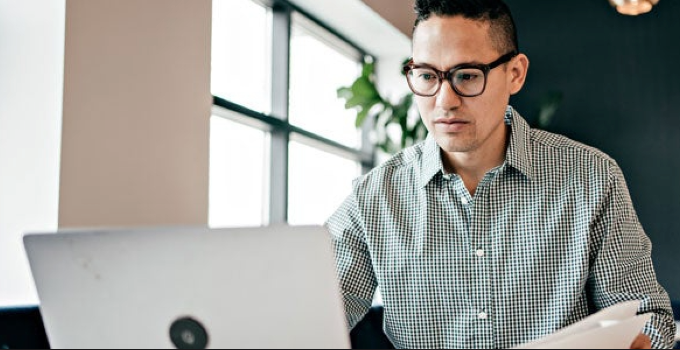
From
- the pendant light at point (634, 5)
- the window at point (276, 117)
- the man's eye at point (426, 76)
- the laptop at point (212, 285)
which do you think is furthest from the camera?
the window at point (276, 117)

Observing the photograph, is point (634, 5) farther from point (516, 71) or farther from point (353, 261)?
point (353, 261)

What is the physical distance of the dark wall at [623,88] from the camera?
15.1 ft

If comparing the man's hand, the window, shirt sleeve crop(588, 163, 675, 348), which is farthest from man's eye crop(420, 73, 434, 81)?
the window

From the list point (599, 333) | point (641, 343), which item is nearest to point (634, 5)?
point (641, 343)

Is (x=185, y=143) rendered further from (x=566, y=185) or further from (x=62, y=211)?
(x=566, y=185)

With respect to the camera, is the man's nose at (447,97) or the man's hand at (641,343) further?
the man's nose at (447,97)

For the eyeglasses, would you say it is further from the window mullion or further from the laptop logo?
the window mullion

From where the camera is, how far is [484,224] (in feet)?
5.60

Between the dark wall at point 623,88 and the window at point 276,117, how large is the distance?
1200 mm

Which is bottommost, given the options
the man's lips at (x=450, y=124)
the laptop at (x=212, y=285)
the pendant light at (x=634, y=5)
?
the laptop at (x=212, y=285)

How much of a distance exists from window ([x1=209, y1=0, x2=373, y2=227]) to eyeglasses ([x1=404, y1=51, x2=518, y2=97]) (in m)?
2.08

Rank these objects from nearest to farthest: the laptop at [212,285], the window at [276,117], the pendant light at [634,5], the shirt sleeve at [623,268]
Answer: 1. the laptop at [212,285]
2. the shirt sleeve at [623,268]
3. the pendant light at [634,5]
4. the window at [276,117]

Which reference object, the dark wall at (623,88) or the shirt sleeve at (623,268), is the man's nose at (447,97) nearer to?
the shirt sleeve at (623,268)

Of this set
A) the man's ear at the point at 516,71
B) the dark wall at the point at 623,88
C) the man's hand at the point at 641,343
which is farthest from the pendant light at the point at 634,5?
the man's hand at the point at 641,343
